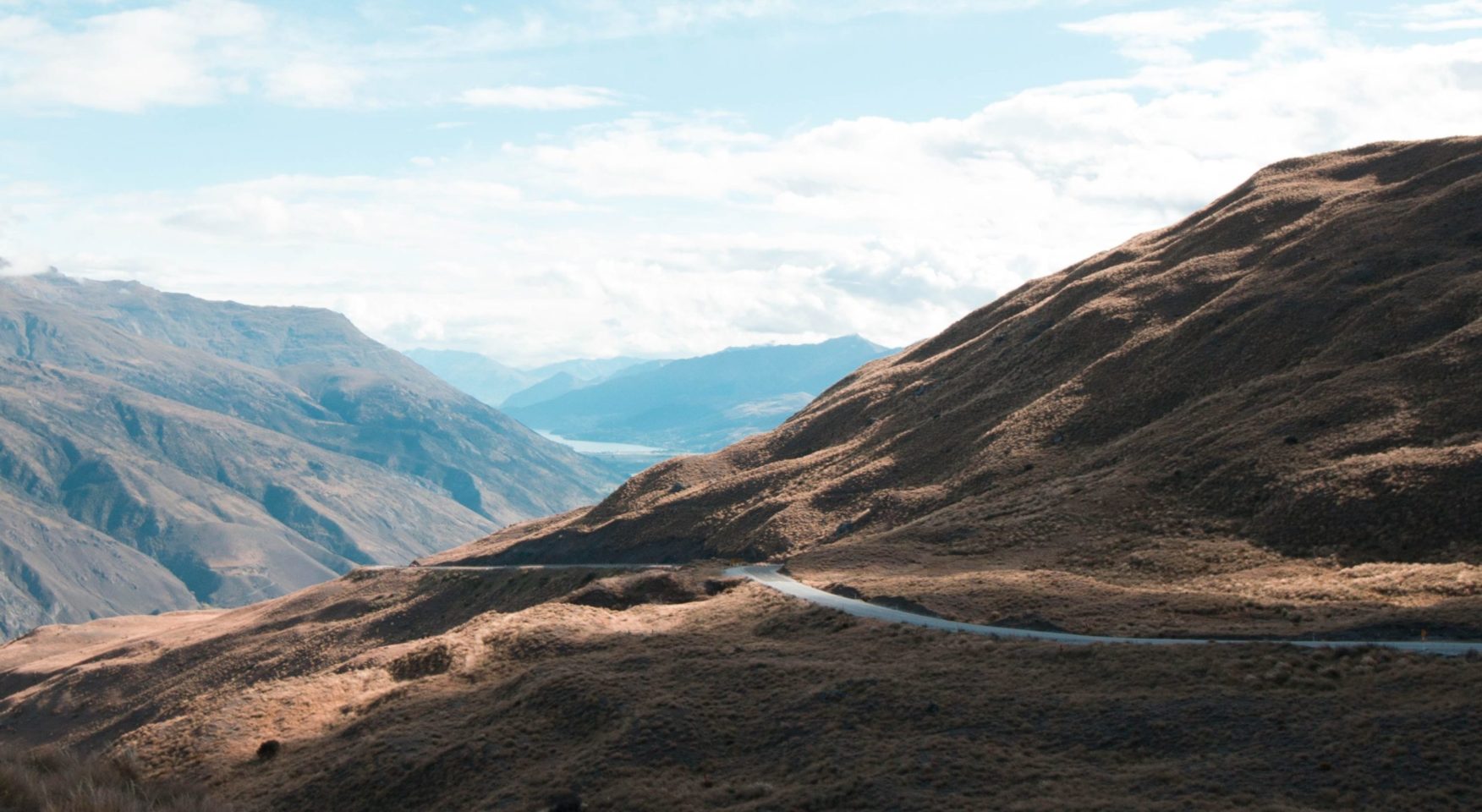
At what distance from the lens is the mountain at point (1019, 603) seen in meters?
32.6

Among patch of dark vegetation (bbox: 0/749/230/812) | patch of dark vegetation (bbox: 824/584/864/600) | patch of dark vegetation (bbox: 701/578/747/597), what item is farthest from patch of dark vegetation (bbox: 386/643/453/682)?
patch of dark vegetation (bbox: 824/584/864/600)

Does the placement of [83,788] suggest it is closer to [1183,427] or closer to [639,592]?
[639,592]

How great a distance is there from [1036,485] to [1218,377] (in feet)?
61.3

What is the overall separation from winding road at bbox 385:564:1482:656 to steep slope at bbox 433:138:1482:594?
15.1 feet

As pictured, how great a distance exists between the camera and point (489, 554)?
128875 millimetres

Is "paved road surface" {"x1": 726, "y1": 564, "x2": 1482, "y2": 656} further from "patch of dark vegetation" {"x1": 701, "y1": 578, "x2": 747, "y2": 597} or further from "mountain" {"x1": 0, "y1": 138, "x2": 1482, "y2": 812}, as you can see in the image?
"patch of dark vegetation" {"x1": 701, "y1": 578, "x2": 747, "y2": 597}

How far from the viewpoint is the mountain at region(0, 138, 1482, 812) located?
32625mm

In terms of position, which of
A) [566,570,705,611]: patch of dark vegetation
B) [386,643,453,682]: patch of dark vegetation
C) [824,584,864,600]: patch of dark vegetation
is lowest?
[386,643,453,682]: patch of dark vegetation

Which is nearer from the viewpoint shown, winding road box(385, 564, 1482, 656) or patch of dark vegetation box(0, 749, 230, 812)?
patch of dark vegetation box(0, 749, 230, 812)

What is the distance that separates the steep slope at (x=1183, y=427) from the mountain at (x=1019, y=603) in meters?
0.35

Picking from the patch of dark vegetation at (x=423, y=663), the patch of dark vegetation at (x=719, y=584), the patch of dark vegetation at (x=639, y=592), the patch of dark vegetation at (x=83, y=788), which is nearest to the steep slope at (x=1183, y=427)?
the patch of dark vegetation at (x=719, y=584)

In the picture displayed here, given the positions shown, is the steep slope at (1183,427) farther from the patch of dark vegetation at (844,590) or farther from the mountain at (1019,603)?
the patch of dark vegetation at (844,590)

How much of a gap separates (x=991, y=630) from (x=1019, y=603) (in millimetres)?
4836

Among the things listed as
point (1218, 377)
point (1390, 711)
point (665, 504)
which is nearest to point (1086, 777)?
point (1390, 711)
